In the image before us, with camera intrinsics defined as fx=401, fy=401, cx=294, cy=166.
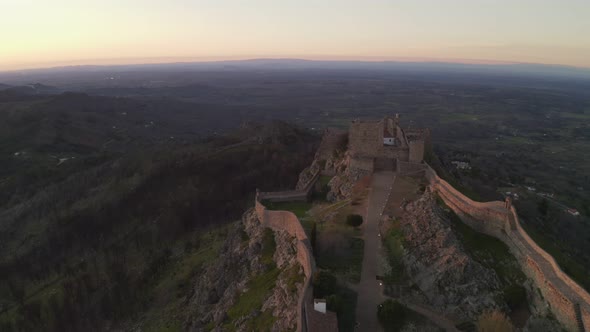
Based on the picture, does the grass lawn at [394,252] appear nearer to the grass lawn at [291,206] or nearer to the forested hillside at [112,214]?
the grass lawn at [291,206]

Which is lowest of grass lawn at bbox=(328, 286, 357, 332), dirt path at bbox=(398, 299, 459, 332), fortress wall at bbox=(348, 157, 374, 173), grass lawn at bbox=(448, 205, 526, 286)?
dirt path at bbox=(398, 299, 459, 332)

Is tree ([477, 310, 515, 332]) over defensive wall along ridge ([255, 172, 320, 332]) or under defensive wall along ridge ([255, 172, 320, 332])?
over

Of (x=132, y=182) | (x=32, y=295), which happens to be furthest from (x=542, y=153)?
(x=32, y=295)

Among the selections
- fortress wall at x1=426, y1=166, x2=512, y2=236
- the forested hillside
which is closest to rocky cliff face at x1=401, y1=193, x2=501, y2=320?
fortress wall at x1=426, y1=166, x2=512, y2=236

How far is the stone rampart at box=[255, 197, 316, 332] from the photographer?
2215cm

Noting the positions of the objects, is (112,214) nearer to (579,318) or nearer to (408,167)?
(408,167)

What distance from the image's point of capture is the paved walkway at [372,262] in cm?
2248

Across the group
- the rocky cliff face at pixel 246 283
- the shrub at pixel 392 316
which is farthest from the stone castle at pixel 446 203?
the shrub at pixel 392 316

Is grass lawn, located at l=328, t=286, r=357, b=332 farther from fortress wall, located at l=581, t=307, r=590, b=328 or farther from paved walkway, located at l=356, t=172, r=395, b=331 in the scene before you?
fortress wall, located at l=581, t=307, r=590, b=328

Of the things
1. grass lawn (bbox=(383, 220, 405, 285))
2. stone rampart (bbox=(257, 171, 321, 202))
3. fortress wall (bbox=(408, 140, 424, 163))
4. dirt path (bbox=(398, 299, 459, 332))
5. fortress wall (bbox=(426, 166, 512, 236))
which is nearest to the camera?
dirt path (bbox=(398, 299, 459, 332))

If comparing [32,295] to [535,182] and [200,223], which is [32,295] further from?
[535,182]

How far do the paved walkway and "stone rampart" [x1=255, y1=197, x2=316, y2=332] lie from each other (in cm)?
308

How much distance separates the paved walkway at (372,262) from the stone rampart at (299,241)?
308cm

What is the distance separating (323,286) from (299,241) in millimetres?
6560
